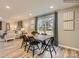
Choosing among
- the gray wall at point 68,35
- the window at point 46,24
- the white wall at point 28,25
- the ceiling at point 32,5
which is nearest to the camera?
the ceiling at point 32,5

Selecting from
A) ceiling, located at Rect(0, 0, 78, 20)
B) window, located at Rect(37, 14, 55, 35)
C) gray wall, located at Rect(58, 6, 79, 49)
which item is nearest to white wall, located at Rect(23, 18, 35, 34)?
window, located at Rect(37, 14, 55, 35)

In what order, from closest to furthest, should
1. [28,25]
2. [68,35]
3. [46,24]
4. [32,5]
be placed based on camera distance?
[32,5] < [68,35] < [46,24] < [28,25]

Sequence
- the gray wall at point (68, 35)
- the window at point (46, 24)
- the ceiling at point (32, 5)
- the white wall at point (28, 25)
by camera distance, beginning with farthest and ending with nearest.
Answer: the white wall at point (28, 25), the window at point (46, 24), the gray wall at point (68, 35), the ceiling at point (32, 5)

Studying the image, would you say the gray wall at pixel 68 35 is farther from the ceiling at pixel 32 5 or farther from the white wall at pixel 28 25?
the white wall at pixel 28 25

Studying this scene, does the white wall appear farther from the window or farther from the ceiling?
the ceiling

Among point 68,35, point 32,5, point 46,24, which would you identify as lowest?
point 68,35

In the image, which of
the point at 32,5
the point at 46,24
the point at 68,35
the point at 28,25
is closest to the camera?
the point at 32,5

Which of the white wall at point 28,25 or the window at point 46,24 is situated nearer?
the window at point 46,24

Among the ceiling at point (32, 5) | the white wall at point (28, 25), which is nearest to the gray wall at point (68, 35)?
the ceiling at point (32, 5)

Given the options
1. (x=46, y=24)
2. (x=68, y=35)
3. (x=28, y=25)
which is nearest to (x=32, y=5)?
(x=68, y=35)

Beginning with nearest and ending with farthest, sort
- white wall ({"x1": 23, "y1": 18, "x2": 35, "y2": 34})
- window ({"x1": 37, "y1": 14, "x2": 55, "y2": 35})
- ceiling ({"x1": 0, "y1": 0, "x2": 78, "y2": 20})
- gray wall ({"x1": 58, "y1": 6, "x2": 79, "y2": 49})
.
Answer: ceiling ({"x1": 0, "y1": 0, "x2": 78, "y2": 20})
gray wall ({"x1": 58, "y1": 6, "x2": 79, "y2": 49})
window ({"x1": 37, "y1": 14, "x2": 55, "y2": 35})
white wall ({"x1": 23, "y1": 18, "x2": 35, "y2": 34})

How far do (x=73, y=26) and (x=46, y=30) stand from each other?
111 inches

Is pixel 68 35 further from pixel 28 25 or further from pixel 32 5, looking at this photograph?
pixel 28 25

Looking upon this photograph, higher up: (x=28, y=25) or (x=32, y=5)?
(x=32, y=5)
